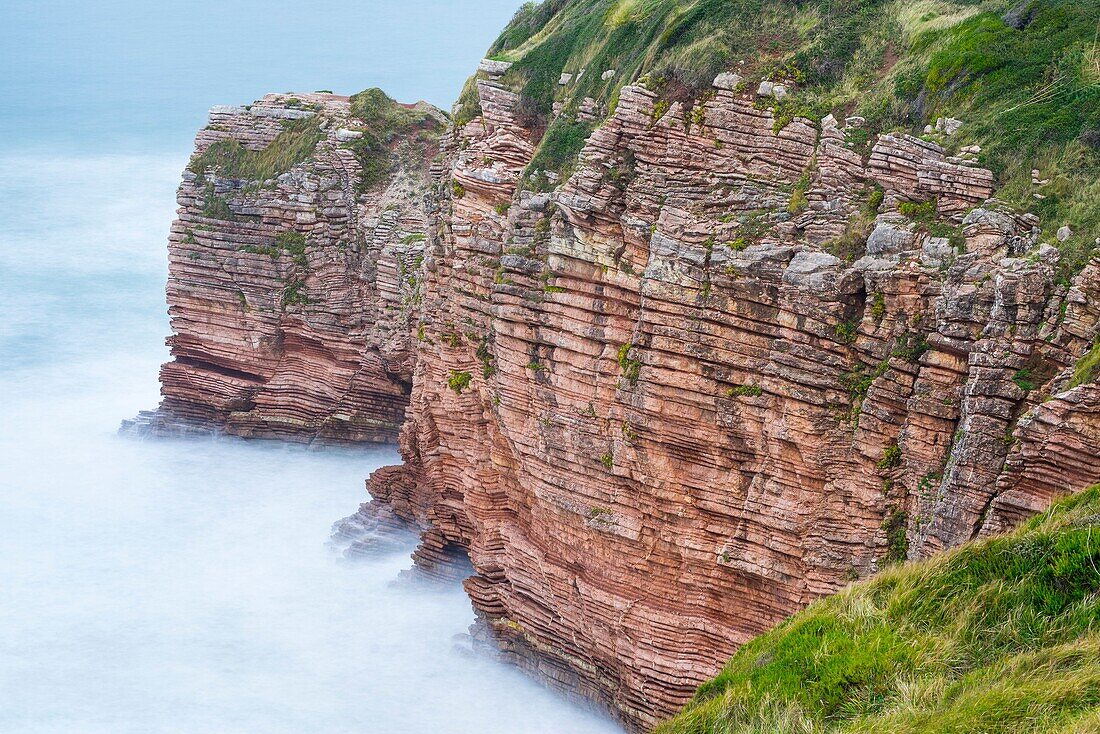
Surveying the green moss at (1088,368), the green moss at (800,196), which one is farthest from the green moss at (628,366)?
the green moss at (1088,368)

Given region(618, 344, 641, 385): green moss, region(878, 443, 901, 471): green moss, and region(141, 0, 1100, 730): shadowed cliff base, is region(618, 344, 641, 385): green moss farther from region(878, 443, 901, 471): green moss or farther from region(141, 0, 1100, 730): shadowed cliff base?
region(878, 443, 901, 471): green moss

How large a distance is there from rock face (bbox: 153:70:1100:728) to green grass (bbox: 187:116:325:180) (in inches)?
410

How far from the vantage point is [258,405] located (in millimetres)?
44781

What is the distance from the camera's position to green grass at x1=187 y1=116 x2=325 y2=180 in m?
44.1

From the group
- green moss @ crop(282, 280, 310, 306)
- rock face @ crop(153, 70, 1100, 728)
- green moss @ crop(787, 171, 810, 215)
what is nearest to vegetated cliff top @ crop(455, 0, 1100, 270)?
rock face @ crop(153, 70, 1100, 728)

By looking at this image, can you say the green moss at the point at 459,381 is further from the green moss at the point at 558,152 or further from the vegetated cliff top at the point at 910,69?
the vegetated cliff top at the point at 910,69

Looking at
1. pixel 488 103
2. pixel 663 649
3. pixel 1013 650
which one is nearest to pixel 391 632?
pixel 663 649

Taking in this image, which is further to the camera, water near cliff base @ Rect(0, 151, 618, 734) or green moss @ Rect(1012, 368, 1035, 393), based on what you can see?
water near cliff base @ Rect(0, 151, 618, 734)

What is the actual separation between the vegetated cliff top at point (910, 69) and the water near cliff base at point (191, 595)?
12447 mm

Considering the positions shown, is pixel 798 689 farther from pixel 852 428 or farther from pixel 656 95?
pixel 656 95

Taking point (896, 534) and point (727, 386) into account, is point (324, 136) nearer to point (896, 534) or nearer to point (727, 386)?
point (727, 386)

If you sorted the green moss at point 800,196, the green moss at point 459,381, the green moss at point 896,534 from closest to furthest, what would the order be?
the green moss at point 896,534 < the green moss at point 800,196 < the green moss at point 459,381

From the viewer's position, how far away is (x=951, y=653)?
13055 millimetres

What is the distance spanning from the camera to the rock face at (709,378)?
1903 centimetres
